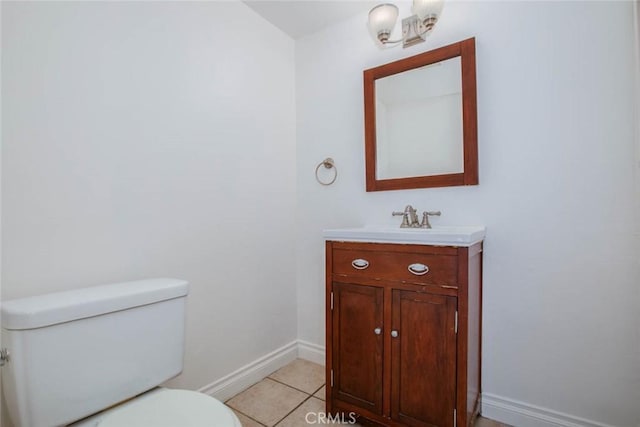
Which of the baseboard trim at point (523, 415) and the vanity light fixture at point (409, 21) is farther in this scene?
the vanity light fixture at point (409, 21)

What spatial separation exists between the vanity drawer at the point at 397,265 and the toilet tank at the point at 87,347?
695 millimetres

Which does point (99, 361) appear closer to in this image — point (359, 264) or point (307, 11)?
point (359, 264)

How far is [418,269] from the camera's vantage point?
1244mm

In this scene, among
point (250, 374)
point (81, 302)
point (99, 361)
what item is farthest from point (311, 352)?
point (81, 302)

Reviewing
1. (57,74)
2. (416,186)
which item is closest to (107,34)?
(57,74)

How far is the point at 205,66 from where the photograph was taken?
1600 mm

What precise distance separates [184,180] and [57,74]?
59 cm

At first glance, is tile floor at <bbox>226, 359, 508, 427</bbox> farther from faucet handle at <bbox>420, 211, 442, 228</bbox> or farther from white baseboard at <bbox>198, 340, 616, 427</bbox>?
faucet handle at <bbox>420, 211, 442, 228</bbox>

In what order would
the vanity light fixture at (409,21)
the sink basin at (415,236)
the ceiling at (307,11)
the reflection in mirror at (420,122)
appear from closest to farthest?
1. the sink basin at (415,236)
2. the vanity light fixture at (409,21)
3. the reflection in mirror at (420,122)
4. the ceiling at (307,11)

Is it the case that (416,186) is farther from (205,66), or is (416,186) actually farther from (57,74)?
(57,74)

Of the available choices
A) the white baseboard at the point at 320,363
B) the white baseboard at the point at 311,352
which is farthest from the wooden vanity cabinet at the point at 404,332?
the white baseboard at the point at 311,352

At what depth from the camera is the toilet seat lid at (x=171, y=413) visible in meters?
0.88

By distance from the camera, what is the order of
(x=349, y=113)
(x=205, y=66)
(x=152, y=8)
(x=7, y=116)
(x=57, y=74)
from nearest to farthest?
1. (x=7, y=116)
2. (x=57, y=74)
3. (x=152, y=8)
4. (x=205, y=66)
5. (x=349, y=113)

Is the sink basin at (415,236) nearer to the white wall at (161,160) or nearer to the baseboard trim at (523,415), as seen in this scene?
the white wall at (161,160)
